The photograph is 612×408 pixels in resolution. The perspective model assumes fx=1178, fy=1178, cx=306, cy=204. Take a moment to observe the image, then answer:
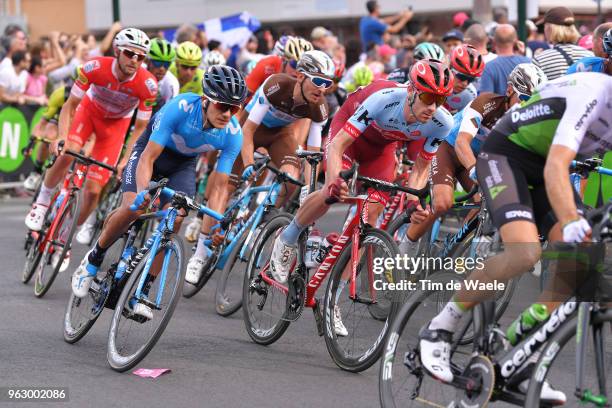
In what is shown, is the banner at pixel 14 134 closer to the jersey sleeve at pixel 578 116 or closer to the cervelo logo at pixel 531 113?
the cervelo logo at pixel 531 113

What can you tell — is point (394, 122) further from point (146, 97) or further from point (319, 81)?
point (146, 97)

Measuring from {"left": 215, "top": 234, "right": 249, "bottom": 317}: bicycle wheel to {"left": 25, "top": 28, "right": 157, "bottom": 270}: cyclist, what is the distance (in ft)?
6.72

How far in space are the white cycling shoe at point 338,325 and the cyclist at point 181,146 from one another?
1.46 metres

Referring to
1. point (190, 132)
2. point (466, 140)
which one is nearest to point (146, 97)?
point (190, 132)

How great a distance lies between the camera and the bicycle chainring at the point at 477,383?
5234 mm

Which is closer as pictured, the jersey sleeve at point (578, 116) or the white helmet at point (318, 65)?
the jersey sleeve at point (578, 116)

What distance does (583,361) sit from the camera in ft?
15.9

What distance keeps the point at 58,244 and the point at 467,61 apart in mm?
3745

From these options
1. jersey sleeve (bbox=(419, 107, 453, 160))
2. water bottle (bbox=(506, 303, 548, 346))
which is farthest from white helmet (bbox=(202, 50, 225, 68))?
water bottle (bbox=(506, 303, 548, 346))

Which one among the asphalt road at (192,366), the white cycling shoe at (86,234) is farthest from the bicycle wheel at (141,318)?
the white cycling shoe at (86,234)

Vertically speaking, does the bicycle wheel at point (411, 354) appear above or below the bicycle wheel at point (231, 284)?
above

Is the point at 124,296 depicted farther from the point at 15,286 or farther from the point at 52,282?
the point at 15,286

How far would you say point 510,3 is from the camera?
78.6 ft

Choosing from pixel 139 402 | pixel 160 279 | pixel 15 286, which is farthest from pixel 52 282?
pixel 139 402
